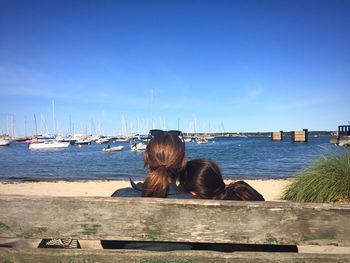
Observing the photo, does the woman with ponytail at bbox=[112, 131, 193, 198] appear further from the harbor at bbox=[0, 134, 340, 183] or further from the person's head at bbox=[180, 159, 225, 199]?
the harbor at bbox=[0, 134, 340, 183]

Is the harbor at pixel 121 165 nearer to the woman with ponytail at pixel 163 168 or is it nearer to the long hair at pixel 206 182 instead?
the long hair at pixel 206 182

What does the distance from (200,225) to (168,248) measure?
259 mm

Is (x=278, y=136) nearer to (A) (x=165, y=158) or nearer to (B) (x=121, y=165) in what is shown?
(B) (x=121, y=165)

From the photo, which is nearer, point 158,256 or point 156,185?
point 158,256

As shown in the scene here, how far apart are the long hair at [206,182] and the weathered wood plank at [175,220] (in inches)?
21.1

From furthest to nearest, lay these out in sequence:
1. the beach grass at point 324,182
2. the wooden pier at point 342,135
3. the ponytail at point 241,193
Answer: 1. the wooden pier at point 342,135
2. the beach grass at point 324,182
3. the ponytail at point 241,193

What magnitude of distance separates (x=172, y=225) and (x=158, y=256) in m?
0.17

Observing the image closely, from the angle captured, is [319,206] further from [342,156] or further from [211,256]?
[342,156]

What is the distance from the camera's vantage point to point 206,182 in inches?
96.3

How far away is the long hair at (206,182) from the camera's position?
8.03ft

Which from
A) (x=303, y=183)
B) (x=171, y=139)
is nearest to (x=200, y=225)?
(x=171, y=139)

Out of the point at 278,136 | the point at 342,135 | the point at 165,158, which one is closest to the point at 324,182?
the point at 165,158

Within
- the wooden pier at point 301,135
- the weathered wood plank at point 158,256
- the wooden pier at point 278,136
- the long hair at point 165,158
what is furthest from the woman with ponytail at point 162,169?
the wooden pier at point 278,136

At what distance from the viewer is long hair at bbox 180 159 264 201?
8.03ft
